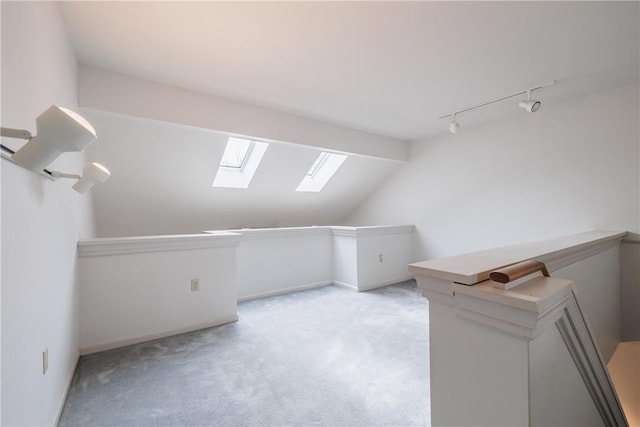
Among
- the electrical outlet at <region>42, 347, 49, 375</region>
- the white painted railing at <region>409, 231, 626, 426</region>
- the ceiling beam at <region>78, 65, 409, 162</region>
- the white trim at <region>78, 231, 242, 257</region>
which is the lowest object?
the electrical outlet at <region>42, 347, 49, 375</region>

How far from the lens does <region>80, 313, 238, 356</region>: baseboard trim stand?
7.28 feet

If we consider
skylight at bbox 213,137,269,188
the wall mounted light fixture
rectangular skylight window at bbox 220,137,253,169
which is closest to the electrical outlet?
skylight at bbox 213,137,269,188

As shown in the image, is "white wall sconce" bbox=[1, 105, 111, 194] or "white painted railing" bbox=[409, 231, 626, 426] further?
"white wall sconce" bbox=[1, 105, 111, 194]

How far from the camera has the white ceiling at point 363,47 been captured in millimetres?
1639

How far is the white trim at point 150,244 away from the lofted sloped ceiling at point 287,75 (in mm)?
1025

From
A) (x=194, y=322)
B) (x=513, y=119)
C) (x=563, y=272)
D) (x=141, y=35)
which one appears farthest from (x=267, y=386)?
(x=513, y=119)

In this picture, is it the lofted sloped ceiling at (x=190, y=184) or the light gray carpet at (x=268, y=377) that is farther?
the lofted sloped ceiling at (x=190, y=184)

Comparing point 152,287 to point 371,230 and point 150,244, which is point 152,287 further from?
point 371,230

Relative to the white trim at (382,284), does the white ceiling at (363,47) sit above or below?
above

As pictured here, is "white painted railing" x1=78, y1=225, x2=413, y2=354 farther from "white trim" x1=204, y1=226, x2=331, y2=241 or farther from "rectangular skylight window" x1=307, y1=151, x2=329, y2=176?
"rectangular skylight window" x1=307, y1=151, x2=329, y2=176

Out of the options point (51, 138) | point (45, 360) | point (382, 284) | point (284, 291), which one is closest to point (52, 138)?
point (51, 138)

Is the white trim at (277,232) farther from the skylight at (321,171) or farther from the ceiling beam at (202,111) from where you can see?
the ceiling beam at (202,111)

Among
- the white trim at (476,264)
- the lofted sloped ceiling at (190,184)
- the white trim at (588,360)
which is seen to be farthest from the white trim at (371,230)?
the white trim at (588,360)

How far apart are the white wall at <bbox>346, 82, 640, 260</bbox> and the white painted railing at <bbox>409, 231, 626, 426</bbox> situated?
106 inches
